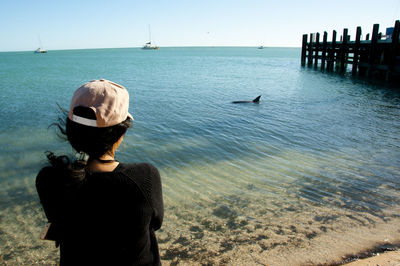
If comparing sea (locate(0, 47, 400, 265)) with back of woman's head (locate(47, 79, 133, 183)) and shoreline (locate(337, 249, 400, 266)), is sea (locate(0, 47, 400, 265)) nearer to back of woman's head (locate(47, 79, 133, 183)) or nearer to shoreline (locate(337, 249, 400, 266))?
shoreline (locate(337, 249, 400, 266))

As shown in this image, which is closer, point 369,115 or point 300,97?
point 369,115

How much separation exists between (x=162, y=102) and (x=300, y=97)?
906cm

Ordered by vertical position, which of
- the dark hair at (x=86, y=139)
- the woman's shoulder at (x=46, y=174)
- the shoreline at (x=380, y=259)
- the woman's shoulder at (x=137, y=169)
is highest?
the dark hair at (x=86, y=139)

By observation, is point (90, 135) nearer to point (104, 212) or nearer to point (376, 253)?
point (104, 212)

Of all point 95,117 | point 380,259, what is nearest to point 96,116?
point 95,117

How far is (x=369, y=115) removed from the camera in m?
13.1

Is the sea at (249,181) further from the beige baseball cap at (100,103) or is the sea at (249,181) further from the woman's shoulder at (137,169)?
Answer: the woman's shoulder at (137,169)

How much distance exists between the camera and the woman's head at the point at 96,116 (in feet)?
4.65

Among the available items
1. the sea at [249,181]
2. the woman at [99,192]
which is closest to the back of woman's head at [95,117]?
the woman at [99,192]

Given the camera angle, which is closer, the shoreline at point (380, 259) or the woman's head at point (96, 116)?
the woman's head at point (96, 116)

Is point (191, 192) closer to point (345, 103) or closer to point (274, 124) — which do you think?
point (274, 124)

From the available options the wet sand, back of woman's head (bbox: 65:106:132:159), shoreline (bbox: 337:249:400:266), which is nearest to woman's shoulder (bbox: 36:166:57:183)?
back of woman's head (bbox: 65:106:132:159)

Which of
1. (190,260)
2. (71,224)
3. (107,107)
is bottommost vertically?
(190,260)

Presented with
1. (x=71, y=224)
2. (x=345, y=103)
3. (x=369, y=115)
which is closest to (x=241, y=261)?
(x=71, y=224)
